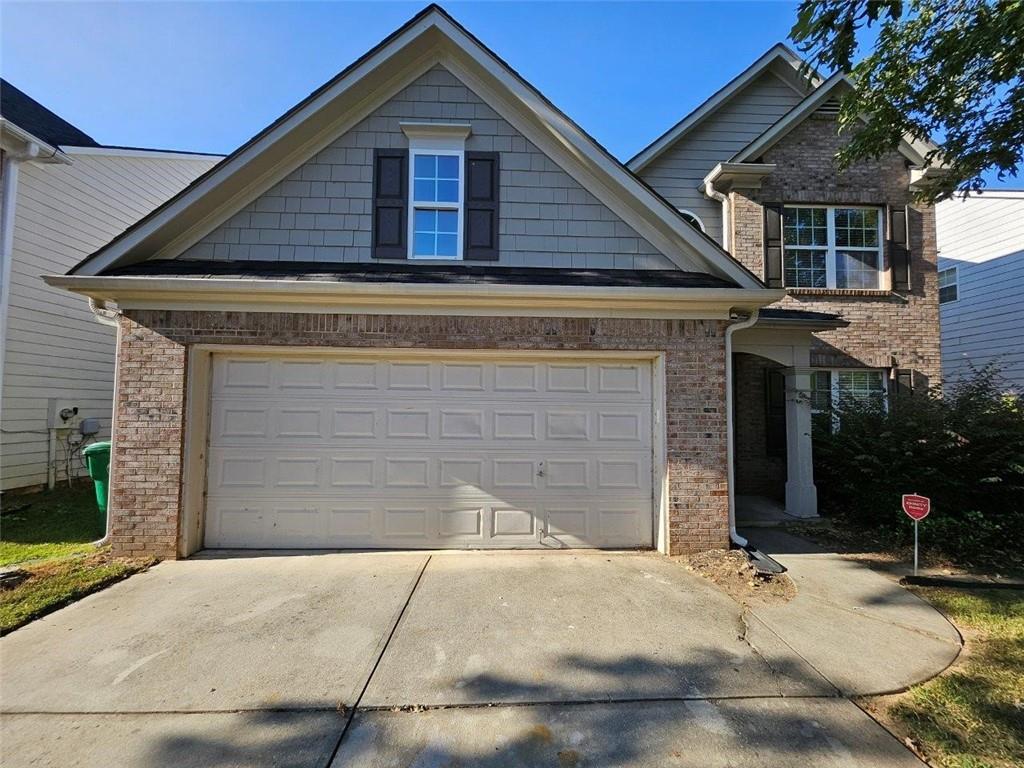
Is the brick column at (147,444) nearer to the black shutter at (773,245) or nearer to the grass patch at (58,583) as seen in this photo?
the grass patch at (58,583)

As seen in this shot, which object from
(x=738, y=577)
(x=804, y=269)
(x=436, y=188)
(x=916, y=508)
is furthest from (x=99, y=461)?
(x=804, y=269)

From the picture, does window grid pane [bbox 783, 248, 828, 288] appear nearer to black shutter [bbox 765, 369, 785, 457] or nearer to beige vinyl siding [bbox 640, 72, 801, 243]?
beige vinyl siding [bbox 640, 72, 801, 243]

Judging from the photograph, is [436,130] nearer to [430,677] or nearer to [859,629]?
[430,677]

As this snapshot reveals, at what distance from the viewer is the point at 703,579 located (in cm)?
523

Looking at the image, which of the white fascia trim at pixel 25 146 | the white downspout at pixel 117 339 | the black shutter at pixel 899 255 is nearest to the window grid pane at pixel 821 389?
the black shutter at pixel 899 255

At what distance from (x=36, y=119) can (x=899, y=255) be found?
695 inches

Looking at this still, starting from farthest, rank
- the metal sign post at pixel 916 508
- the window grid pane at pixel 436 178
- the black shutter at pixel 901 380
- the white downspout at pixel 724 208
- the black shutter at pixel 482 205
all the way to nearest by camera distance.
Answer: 1. the white downspout at pixel 724 208
2. the black shutter at pixel 901 380
3. the window grid pane at pixel 436 178
4. the black shutter at pixel 482 205
5. the metal sign post at pixel 916 508

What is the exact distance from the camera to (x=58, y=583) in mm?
4895

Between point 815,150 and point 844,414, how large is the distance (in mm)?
5517

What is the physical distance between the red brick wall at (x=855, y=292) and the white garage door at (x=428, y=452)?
527cm

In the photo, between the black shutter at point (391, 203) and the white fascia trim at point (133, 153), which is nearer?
the black shutter at point (391, 203)

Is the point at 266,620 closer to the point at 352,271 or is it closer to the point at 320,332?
the point at 320,332

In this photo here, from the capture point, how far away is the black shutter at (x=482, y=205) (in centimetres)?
662

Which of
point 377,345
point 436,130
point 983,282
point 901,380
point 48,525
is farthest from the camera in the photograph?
point 983,282
